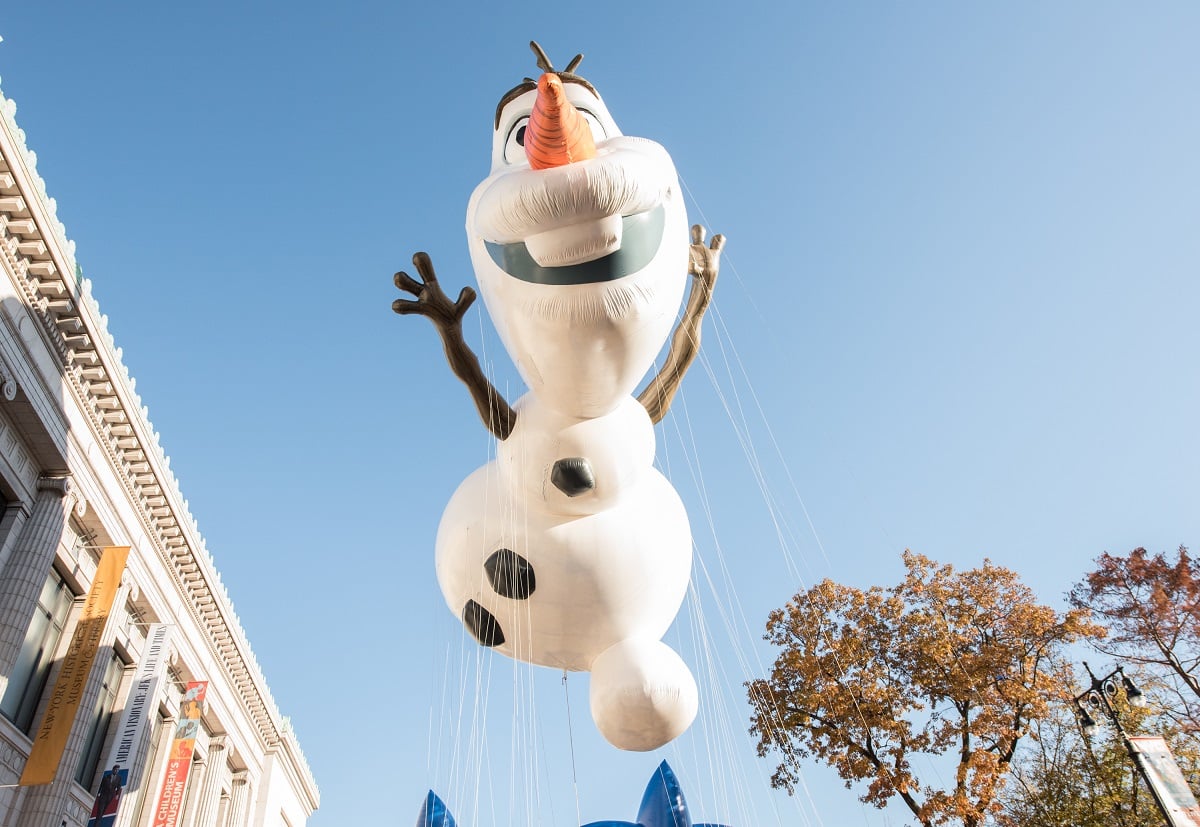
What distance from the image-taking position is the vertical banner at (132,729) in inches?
597

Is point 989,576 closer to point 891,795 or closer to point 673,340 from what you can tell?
point 891,795

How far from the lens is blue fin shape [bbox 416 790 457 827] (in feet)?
19.7

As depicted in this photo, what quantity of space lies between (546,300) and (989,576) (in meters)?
12.4

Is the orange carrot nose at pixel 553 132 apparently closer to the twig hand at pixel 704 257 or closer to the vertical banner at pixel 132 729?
the twig hand at pixel 704 257

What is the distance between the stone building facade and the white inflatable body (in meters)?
11.5

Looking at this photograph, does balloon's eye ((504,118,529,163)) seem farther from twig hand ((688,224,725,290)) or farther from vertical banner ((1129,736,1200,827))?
vertical banner ((1129,736,1200,827))

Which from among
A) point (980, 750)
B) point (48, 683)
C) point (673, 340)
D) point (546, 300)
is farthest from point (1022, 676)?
point (48, 683)

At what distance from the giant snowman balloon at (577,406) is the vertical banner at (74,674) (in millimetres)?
12291

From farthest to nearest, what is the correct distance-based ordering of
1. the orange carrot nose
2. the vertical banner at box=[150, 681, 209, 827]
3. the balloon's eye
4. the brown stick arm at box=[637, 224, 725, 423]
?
the vertical banner at box=[150, 681, 209, 827] < the brown stick arm at box=[637, 224, 725, 423] < the balloon's eye < the orange carrot nose

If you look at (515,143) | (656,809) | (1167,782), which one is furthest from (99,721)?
(1167,782)

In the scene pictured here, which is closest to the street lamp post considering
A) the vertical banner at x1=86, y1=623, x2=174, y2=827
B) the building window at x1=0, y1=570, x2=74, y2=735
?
the building window at x1=0, y1=570, x2=74, y2=735

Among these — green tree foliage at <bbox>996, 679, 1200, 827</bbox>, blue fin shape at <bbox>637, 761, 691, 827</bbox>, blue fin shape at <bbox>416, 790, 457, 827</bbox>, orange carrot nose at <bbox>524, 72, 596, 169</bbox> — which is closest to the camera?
orange carrot nose at <bbox>524, 72, 596, 169</bbox>

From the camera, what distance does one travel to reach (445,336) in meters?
4.18

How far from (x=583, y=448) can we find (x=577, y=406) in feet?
0.82
